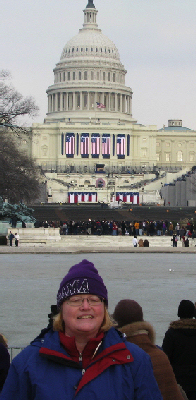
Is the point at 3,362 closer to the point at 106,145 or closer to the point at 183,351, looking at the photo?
the point at 183,351

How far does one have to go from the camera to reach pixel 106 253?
150 ft

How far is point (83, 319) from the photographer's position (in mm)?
4812

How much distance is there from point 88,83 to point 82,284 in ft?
551

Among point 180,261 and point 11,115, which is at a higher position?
point 11,115

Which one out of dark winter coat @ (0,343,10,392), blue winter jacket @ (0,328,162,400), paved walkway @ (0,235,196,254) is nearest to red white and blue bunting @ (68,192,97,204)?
paved walkway @ (0,235,196,254)

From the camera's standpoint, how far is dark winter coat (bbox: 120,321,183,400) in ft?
18.8

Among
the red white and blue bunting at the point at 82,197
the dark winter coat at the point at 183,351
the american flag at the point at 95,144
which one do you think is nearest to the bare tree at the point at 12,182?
the dark winter coat at the point at 183,351

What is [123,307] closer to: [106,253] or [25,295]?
[25,295]

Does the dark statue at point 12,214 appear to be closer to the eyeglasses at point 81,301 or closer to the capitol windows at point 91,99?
the eyeglasses at point 81,301

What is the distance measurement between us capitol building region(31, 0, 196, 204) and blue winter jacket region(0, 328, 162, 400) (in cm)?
12563

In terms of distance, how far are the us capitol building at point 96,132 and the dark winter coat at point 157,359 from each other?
123729mm

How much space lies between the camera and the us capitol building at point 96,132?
145538 mm

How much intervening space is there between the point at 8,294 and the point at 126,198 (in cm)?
9451

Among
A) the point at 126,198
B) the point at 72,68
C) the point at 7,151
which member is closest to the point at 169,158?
the point at 72,68
